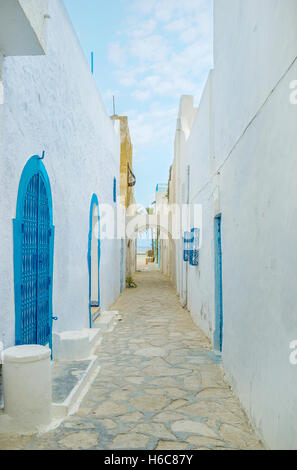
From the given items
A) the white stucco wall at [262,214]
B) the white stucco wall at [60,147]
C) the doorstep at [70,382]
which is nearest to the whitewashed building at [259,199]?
the white stucco wall at [262,214]

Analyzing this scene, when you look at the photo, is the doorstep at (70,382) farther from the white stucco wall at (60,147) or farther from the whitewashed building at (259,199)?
the whitewashed building at (259,199)

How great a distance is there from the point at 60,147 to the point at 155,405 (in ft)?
11.4

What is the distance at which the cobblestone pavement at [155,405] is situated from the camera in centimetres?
327

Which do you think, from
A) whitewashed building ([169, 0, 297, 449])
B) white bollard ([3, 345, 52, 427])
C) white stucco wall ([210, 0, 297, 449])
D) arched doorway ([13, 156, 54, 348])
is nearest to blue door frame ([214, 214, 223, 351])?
whitewashed building ([169, 0, 297, 449])

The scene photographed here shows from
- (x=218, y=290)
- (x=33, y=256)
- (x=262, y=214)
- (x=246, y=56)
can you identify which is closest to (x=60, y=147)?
(x=33, y=256)

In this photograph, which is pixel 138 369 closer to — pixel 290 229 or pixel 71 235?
pixel 71 235

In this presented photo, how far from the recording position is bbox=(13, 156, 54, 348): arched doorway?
3805mm

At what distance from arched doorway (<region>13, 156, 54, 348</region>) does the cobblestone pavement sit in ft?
3.17

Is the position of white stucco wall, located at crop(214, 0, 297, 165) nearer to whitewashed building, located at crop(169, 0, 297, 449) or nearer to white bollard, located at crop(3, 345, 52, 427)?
whitewashed building, located at crop(169, 0, 297, 449)

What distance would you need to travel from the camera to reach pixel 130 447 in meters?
3.19

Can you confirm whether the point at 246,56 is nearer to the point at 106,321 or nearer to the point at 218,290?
the point at 218,290

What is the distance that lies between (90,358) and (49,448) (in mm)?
2317

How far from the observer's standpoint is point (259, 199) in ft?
11.2

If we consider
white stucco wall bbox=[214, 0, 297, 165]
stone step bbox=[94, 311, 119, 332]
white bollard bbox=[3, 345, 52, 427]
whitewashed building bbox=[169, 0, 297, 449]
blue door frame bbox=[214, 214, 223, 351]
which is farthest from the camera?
stone step bbox=[94, 311, 119, 332]
